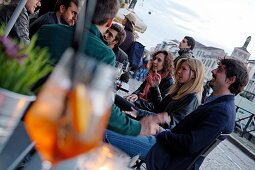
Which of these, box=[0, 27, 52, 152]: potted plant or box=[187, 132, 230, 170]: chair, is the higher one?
box=[0, 27, 52, 152]: potted plant

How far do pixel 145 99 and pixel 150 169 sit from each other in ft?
6.50

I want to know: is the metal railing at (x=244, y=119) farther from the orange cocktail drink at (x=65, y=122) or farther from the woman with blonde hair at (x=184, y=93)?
the orange cocktail drink at (x=65, y=122)

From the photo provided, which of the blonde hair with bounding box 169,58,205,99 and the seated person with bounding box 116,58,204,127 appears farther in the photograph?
the blonde hair with bounding box 169,58,205,99

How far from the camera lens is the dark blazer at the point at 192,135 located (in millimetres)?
2078

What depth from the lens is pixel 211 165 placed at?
5527mm

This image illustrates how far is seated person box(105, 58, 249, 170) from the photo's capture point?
208 cm

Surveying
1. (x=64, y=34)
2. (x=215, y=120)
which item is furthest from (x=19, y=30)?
(x=215, y=120)

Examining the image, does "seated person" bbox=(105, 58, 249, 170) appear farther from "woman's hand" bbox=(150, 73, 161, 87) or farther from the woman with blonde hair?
"woman's hand" bbox=(150, 73, 161, 87)

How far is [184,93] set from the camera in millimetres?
3123

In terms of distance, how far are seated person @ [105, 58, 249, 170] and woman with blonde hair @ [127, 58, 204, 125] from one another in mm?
350

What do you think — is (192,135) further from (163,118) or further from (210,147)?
(163,118)

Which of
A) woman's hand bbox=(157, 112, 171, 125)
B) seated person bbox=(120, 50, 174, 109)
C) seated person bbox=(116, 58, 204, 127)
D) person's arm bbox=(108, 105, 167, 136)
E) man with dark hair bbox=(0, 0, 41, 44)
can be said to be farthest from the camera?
seated person bbox=(120, 50, 174, 109)

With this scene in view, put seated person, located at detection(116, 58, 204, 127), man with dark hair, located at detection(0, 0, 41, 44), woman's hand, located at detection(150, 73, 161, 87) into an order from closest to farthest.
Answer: man with dark hair, located at detection(0, 0, 41, 44), seated person, located at detection(116, 58, 204, 127), woman's hand, located at detection(150, 73, 161, 87)

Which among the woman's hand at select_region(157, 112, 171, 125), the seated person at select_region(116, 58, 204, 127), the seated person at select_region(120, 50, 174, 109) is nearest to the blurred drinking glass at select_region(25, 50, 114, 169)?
the woman's hand at select_region(157, 112, 171, 125)
